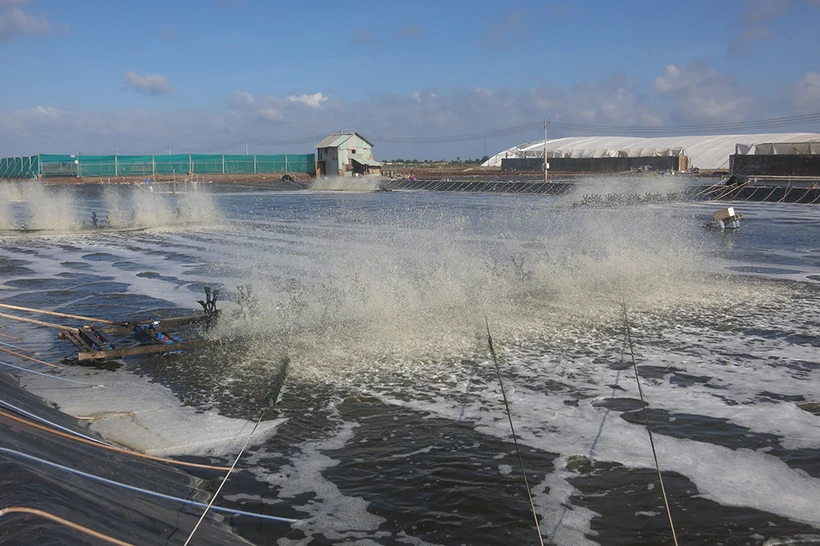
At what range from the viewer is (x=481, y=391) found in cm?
802

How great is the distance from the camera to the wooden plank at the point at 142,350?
8.80 m

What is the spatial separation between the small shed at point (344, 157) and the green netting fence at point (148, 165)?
3.70m

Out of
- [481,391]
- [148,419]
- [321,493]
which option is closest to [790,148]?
[481,391]

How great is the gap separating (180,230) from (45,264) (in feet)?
33.4

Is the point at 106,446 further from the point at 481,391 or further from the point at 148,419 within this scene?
the point at 481,391

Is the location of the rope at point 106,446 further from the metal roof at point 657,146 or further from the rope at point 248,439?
the metal roof at point 657,146

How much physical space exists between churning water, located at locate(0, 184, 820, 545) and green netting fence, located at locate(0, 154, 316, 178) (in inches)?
2686

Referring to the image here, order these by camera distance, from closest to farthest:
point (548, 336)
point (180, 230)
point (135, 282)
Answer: point (548, 336)
point (135, 282)
point (180, 230)

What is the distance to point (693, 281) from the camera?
14836 mm

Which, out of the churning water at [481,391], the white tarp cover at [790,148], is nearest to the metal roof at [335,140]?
the white tarp cover at [790,148]

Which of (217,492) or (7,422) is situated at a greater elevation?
(7,422)

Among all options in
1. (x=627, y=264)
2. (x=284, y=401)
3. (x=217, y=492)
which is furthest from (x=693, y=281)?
(x=217, y=492)

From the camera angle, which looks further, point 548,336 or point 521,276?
point 521,276

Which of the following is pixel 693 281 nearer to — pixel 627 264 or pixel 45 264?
pixel 627 264
